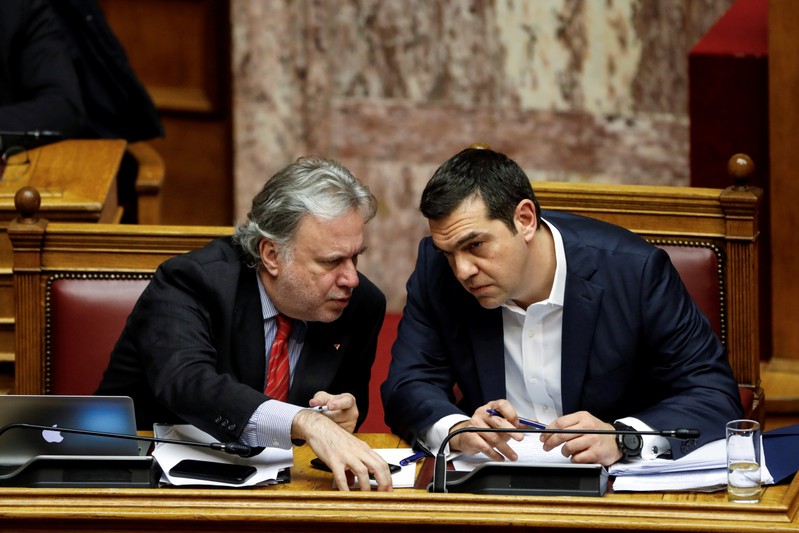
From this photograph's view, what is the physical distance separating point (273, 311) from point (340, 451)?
61cm

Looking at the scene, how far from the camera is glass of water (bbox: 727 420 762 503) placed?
7.25 ft

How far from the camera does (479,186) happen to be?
2.74 meters

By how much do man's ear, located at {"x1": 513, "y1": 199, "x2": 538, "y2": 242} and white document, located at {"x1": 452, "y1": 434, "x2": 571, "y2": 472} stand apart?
1.47 feet

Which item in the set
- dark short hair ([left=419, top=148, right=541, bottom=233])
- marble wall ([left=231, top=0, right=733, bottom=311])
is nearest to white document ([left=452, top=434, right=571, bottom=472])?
dark short hair ([left=419, top=148, right=541, bottom=233])

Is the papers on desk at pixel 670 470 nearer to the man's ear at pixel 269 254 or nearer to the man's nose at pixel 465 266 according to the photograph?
the man's nose at pixel 465 266

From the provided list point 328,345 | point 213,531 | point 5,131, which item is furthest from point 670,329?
point 5,131

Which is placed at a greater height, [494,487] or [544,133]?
[544,133]

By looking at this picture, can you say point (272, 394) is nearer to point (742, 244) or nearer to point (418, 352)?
point (418, 352)

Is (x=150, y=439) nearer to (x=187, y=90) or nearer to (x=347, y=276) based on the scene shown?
(x=347, y=276)

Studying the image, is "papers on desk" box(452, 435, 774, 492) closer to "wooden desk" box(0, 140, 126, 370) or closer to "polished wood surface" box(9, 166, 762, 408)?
"polished wood surface" box(9, 166, 762, 408)

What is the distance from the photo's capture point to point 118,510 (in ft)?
7.27

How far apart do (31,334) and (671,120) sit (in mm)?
2661

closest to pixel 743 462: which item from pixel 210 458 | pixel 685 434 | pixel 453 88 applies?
pixel 685 434

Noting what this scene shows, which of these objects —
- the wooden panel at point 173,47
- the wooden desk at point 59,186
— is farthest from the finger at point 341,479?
the wooden panel at point 173,47
